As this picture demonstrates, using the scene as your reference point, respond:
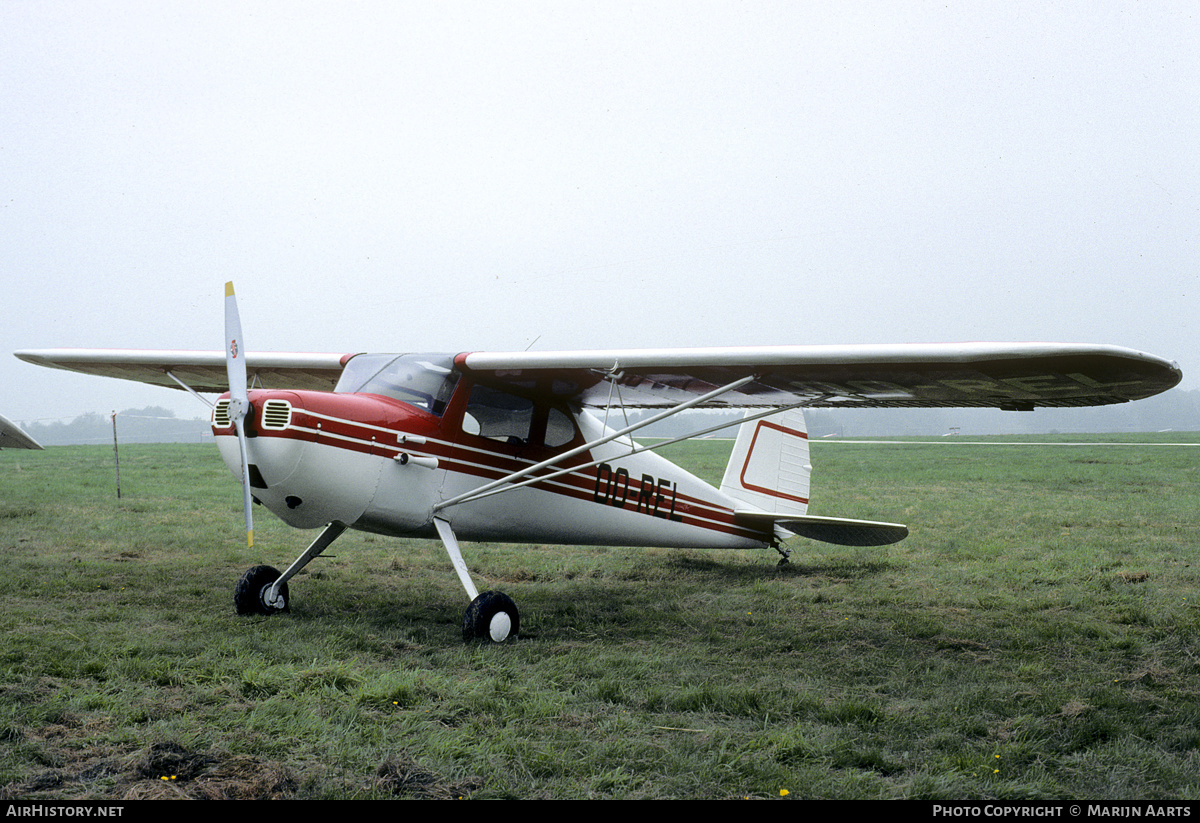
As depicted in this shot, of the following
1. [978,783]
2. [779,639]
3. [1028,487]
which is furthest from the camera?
[1028,487]

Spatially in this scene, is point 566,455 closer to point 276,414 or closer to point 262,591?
point 276,414

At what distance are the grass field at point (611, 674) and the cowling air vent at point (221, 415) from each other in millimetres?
1522

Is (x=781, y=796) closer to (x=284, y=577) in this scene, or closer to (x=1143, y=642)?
(x=1143, y=642)

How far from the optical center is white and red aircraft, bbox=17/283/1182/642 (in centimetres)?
554

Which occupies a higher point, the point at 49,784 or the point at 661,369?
the point at 661,369

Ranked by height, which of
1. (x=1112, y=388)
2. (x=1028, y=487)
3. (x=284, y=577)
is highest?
(x=1112, y=388)

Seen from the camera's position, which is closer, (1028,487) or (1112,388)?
(1112,388)

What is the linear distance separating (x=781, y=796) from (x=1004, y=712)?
1.92 meters

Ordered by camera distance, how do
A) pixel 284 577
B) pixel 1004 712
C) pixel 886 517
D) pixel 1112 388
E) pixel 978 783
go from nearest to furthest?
pixel 978 783
pixel 1004 712
pixel 1112 388
pixel 284 577
pixel 886 517

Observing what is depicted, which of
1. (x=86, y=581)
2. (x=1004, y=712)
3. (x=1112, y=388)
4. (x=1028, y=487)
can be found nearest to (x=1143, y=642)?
(x=1112, y=388)

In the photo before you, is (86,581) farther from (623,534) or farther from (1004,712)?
(1004,712)

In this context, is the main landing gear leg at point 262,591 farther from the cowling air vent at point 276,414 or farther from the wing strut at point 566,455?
the cowling air vent at point 276,414

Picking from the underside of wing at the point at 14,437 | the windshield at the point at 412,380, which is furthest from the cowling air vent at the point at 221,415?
the underside of wing at the point at 14,437

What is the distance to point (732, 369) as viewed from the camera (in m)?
6.24
